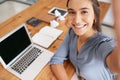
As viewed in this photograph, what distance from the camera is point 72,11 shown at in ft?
3.05

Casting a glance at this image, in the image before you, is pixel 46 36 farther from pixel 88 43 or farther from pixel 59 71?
pixel 88 43

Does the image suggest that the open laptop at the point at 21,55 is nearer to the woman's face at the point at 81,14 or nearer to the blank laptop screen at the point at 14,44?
the blank laptop screen at the point at 14,44

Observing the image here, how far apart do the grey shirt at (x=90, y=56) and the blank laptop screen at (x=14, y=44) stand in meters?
0.26

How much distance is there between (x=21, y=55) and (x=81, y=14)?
556mm

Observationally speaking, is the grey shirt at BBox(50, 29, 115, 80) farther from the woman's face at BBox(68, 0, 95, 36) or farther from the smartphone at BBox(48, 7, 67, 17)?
the smartphone at BBox(48, 7, 67, 17)

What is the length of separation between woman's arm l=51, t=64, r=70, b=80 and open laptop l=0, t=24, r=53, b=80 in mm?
86

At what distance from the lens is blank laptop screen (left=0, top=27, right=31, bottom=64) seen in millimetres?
1096

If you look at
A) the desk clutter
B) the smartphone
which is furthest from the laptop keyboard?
the smartphone

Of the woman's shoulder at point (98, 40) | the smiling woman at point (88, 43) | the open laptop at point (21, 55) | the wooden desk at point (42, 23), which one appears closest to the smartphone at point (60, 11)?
the wooden desk at point (42, 23)

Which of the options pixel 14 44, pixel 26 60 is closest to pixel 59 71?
pixel 26 60

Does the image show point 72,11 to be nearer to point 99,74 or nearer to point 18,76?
point 99,74

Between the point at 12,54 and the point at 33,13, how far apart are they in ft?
2.35

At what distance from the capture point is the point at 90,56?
925mm

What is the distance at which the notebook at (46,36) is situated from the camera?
1346 millimetres
